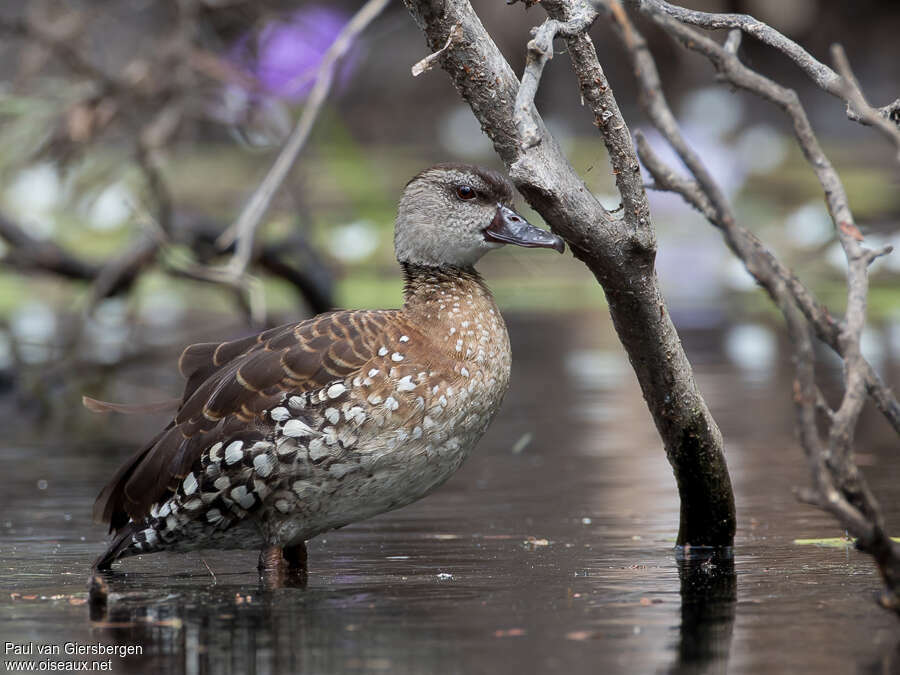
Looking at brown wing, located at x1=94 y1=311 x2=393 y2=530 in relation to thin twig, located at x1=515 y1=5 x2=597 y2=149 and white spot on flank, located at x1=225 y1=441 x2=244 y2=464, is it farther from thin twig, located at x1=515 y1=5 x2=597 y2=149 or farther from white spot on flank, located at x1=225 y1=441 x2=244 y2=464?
thin twig, located at x1=515 y1=5 x2=597 y2=149

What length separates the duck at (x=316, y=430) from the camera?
4879mm

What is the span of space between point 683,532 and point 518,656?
1675mm

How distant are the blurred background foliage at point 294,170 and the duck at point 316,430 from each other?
1725 millimetres

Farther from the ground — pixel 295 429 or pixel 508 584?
pixel 295 429

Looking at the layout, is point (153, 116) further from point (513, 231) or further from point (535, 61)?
point (535, 61)

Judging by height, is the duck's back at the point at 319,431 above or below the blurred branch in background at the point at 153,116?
below

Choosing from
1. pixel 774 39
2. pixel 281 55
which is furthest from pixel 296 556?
pixel 281 55

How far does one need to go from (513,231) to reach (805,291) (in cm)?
150

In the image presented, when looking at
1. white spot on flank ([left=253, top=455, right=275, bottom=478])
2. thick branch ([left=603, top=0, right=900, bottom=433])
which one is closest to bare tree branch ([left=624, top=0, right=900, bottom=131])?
thick branch ([left=603, top=0, right=900, bottom=433])

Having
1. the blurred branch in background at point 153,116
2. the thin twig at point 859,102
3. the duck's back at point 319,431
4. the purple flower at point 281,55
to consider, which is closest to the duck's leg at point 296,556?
the duck's back at point 319,431

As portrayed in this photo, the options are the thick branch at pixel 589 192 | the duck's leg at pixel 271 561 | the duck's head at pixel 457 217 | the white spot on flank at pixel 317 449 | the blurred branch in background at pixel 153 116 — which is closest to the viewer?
the thick branch at pixel 589 192

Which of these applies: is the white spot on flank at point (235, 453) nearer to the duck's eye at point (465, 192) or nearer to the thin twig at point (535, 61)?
the duck's eye at point (465, 192)

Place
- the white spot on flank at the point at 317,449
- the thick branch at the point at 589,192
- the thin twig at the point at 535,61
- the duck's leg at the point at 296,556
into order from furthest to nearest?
the duck's leg at the point at 296,556 < the white spot on flank at the point at 317,449 < the thick branch at the point at 589,192 < the thin twig at the point at 535,61

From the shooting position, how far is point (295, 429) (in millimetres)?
4871
